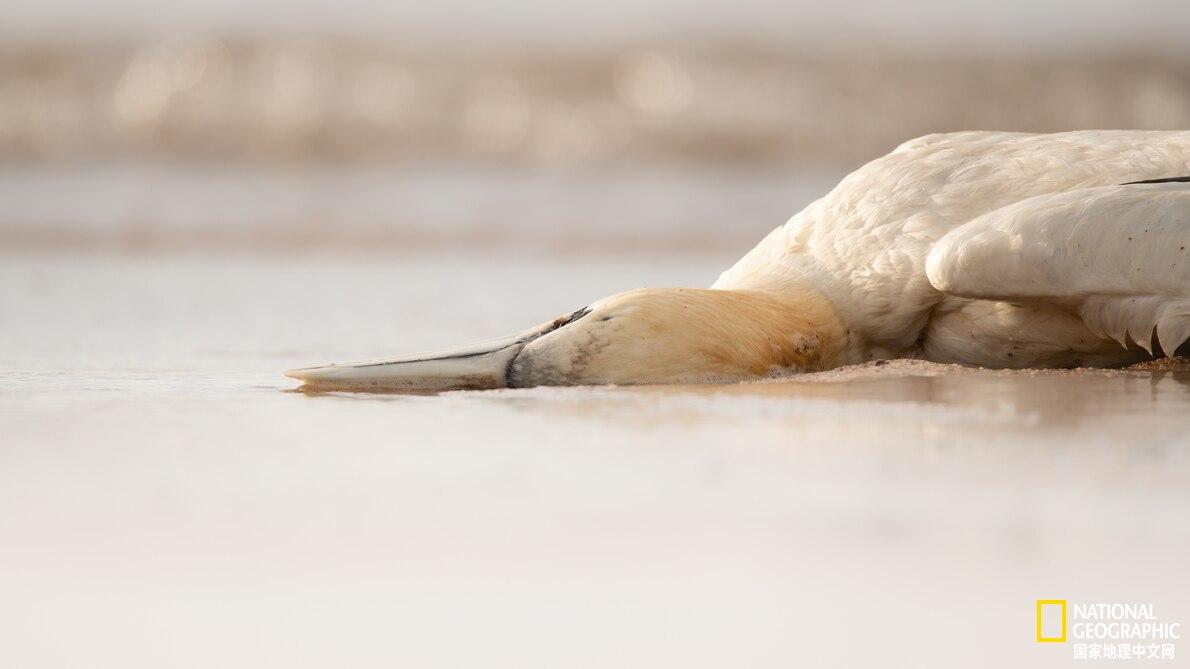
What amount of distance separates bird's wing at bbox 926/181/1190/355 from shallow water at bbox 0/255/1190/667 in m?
0.22

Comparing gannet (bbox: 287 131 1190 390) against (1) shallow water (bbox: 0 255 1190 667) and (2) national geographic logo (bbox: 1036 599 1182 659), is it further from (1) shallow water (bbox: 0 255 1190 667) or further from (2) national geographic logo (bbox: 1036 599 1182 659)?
(2) national geographic logo (bbox: 1036 599 1182 659)

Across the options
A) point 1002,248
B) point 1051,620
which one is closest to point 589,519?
point 1051,620

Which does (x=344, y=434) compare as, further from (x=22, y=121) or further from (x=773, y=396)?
(x=22, y=121)

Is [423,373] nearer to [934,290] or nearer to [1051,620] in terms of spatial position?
[934,290]

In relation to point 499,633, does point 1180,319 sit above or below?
above

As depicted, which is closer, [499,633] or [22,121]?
[499,633]

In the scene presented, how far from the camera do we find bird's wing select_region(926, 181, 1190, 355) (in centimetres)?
380

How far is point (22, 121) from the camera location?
50.0ft

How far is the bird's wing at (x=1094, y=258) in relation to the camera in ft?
12.5

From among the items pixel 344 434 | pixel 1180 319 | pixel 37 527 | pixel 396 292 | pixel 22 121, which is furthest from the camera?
pixel 22 121

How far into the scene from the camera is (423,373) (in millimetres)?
4156

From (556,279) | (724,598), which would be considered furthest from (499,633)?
(556,279)

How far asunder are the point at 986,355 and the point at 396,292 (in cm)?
479

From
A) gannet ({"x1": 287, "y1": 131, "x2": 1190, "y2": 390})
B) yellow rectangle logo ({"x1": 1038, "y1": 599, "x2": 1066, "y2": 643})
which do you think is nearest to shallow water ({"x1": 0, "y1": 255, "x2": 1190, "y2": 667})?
yellow rectangle logo ({"x1": 1038, "y1": 599, "x2": 1066, "y2": 643})
